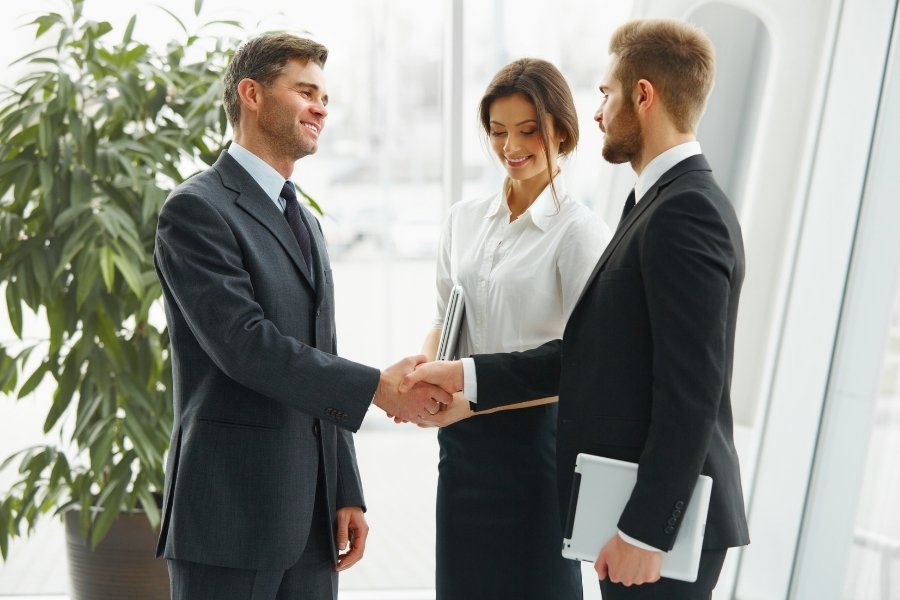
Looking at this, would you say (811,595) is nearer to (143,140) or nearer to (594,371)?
(594,371)

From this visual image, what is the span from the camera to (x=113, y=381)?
3043mm

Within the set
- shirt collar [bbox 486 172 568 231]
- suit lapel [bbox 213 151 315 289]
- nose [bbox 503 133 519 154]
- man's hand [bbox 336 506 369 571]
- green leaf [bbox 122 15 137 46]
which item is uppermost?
green leaf [bbox 122 15 137 46]

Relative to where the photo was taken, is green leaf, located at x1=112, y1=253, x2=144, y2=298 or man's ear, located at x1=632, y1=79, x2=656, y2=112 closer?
man's ear, located at x1=632, y1=79, x2=656, y2=112

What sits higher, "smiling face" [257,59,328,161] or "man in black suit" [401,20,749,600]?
"smiling face" [257,59,328,161]

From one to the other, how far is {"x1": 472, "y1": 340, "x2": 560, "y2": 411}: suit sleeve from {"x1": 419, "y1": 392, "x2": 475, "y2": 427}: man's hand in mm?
65

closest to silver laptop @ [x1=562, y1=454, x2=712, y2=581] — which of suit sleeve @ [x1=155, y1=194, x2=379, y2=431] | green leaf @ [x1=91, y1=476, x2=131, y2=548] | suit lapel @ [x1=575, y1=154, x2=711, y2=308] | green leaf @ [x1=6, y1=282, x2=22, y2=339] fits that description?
suit lapel @ [x1=575, y1=154, x2=711, y2=308]

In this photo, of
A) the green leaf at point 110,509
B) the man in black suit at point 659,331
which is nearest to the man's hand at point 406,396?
the man in black suit at point 659,331

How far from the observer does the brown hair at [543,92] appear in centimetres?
209

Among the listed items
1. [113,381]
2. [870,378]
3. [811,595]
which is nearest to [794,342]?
[870,378]

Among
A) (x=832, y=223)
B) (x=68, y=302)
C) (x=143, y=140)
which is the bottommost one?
(x=68, y=302)

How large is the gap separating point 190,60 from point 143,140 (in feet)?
1.40

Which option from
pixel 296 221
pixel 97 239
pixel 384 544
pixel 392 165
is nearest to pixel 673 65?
pixel 296 221

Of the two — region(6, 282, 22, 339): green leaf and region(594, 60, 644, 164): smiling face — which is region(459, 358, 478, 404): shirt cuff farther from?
region(6, 282, 22, 339): green leaf

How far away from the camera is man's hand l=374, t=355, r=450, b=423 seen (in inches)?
79.8
